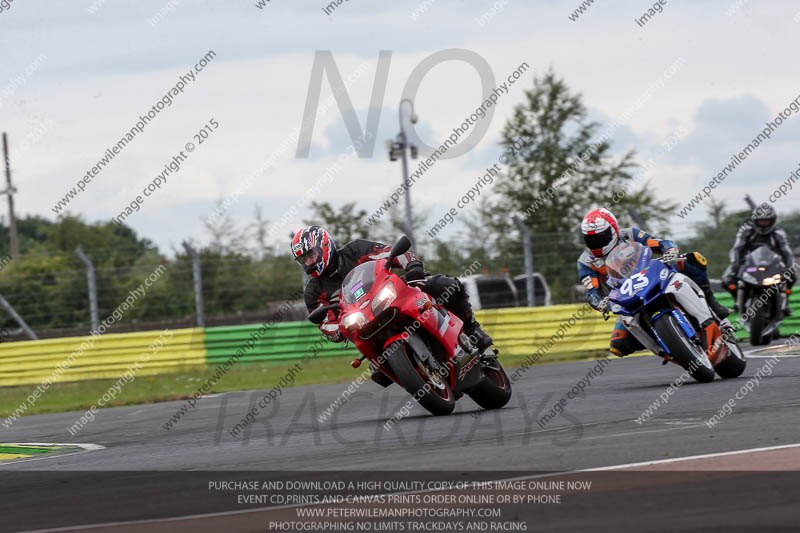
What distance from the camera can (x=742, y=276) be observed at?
50.4 feet

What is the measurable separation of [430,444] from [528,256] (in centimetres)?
1257

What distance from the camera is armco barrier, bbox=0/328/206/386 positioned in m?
20.4

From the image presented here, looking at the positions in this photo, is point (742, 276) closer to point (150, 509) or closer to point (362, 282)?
point (362, 282)

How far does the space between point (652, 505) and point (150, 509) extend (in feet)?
7.88

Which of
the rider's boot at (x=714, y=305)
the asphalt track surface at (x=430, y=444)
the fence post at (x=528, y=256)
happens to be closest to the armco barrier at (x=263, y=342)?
the fence post at (x=528, y=256)

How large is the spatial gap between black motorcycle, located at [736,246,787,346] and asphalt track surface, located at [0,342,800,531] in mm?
3705

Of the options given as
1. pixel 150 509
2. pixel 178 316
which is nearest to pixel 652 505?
pixel 150 509

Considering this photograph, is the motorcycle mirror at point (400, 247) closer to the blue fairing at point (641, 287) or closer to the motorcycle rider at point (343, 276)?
the motorcycle rider at point (343, 276)

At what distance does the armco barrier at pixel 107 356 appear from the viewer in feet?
67.1

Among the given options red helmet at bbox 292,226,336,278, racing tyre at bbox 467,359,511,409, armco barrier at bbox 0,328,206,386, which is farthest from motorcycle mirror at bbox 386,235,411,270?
armco barrier at bbox 0,328,206,386

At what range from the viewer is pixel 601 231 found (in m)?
10.1

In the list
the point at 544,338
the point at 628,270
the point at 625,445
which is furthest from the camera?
the point at 544,338

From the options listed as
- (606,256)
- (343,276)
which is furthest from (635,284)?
(343,276)

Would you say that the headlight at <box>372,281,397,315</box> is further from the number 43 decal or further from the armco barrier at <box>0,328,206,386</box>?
the armco barrier at <box>0,328,206,386</box>
